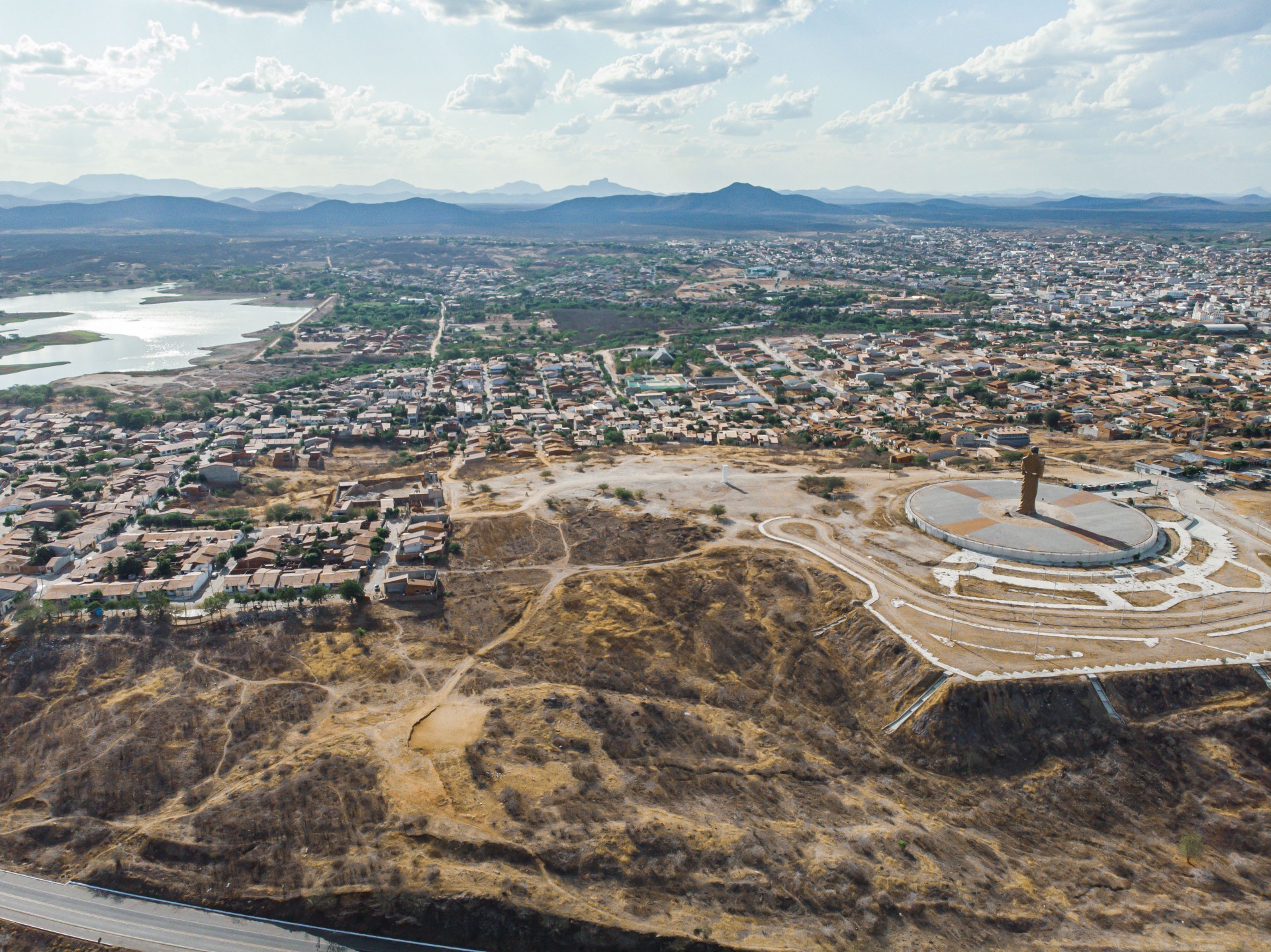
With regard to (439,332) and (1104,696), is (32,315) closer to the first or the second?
(439,332)

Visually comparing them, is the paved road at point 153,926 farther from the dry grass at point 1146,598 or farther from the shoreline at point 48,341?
the shoreline at point 48,341

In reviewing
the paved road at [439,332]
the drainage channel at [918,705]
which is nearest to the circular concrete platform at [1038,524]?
the drainage channel at [918,705]

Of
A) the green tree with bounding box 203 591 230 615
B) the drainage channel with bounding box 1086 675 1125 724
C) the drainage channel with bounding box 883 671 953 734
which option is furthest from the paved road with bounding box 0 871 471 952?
the drainage channel with bounding box 1086 675 1125 724

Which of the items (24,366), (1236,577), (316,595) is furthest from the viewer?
(24,366)

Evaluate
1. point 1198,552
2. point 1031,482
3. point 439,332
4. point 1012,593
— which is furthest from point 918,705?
point 439,332

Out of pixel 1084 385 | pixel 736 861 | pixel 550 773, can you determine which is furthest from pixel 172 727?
pixel 1084 385

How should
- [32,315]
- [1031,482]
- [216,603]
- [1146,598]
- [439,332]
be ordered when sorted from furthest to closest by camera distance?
[32,315], [439,332], [1031,482], [216,603], [1146,598]

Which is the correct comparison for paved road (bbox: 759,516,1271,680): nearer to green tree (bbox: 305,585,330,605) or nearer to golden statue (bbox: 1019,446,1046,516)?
golden statue (bbox: 1019,446,1046,516)
